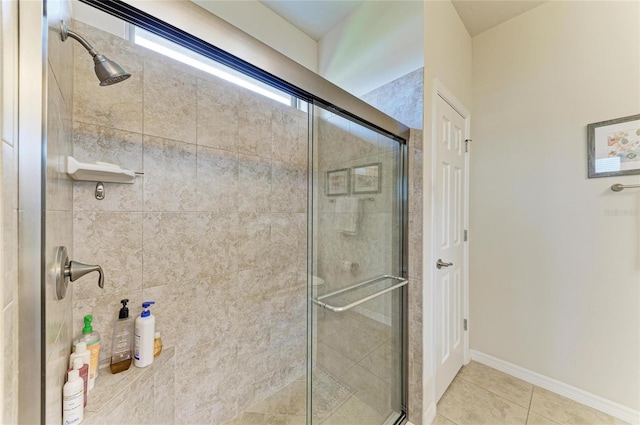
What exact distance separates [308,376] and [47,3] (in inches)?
59.2

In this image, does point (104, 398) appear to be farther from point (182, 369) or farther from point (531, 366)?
point (531, 366)

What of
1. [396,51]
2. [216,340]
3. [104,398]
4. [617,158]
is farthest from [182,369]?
[617,158]

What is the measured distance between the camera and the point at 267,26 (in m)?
1.86

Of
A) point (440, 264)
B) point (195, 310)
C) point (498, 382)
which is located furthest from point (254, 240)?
point (498, 382)

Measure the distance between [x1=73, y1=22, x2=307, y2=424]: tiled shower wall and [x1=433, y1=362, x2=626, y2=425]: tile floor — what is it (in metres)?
1.06

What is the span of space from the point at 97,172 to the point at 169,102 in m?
0.51

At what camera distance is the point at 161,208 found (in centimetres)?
124

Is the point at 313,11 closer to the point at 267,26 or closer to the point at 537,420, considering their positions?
the point at 267,26

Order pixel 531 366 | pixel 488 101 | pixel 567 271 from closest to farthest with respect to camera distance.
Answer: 1. pixel 567 271
2. pixel 531 366
3. pixel 488 101

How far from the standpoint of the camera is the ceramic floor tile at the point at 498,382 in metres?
1.71

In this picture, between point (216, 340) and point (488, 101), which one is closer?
point (216, 340)

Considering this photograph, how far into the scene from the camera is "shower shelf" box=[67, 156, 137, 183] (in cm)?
89

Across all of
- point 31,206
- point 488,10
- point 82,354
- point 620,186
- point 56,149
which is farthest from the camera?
point 488,10

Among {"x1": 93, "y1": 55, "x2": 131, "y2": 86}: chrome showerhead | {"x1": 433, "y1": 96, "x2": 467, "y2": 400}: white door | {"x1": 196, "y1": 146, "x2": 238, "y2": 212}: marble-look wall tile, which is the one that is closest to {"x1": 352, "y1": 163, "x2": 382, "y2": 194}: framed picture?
{"x1": 433, "y1": 96, "x2": 467, "y2": 400}: white door
